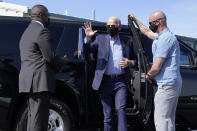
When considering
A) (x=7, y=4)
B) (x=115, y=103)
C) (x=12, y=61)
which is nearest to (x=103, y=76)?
(x=115, y=103)

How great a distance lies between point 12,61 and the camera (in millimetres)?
3842

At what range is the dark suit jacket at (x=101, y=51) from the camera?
4078 millimetres

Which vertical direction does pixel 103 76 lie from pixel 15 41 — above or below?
below

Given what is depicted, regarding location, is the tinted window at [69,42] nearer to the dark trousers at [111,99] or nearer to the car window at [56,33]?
the car window at [56,33]

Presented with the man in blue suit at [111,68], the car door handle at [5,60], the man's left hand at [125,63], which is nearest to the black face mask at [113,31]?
the man in blue suit at [111,68]

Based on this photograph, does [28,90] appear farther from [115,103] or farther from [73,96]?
[115,103]

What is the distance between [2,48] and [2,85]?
507 mm

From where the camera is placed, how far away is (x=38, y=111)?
314 centimetres

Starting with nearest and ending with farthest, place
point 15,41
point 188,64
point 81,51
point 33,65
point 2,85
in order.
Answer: point 33,65
point 2,85
point 15,41
point 81,51
point 188,64

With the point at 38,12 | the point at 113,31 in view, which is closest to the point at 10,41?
the point at 38,12

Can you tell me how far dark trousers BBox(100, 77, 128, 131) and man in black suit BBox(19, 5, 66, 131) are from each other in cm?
111

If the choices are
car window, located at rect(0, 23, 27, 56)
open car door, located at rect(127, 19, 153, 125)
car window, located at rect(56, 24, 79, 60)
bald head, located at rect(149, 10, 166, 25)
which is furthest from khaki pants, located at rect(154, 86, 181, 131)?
car window, located at rect(0, 23, 27, 56)

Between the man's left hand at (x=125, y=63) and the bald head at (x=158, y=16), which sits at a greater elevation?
the bald head at (x=158, y=16)

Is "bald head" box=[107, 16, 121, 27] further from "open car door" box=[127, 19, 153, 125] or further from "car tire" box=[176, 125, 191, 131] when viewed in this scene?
"car tire" box=[176, 125, 191, 131]
